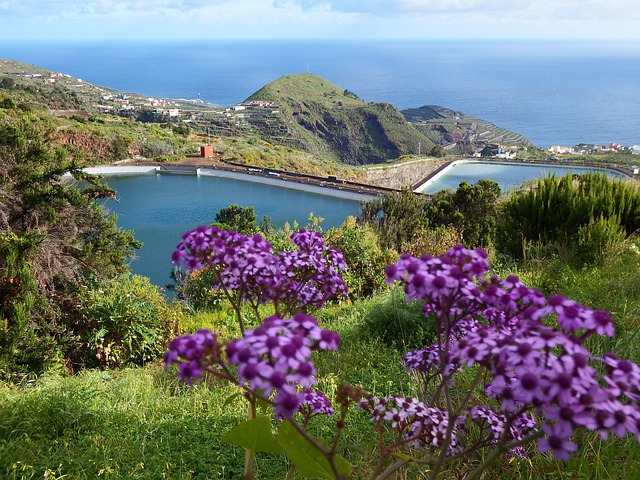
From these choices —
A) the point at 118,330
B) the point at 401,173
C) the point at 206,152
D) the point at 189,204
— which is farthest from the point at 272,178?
the point at 401,173

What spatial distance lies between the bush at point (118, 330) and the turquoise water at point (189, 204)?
7.40 metres

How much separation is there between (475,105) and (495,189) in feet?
403

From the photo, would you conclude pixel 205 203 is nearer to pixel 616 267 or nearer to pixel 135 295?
pixel 135 295

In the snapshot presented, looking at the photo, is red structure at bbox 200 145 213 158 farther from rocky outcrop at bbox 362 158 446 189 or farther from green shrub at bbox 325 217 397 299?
green shrub at bbox 325 217 397 299

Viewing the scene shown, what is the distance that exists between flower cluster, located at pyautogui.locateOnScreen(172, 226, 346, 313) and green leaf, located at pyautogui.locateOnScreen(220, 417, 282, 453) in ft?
1.18

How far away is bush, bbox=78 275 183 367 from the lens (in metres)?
4.95

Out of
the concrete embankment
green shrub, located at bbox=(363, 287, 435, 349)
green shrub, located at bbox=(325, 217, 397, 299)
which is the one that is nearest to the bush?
green shrub, located at bbox=(363, 287, 435, 349)

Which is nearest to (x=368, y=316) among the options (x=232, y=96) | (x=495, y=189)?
(x=495, y=189)

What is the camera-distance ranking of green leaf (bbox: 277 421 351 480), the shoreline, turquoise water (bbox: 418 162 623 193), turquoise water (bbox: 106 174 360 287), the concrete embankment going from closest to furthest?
green leaf (bbox: 277 421 351 480) < turquoise water (bbox: 106 174 360 287) < the concrete embankment < turquoise water (bbox: 418 162 623 193) < the shoreline

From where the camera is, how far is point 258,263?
4.89ft

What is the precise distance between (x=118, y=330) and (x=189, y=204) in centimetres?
1288

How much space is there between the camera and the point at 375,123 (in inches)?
2665

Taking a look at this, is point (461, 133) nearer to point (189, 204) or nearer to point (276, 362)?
point (189, 204)

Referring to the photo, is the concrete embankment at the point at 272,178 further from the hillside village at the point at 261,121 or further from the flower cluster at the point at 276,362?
the flower cluster at the point at 276,362
